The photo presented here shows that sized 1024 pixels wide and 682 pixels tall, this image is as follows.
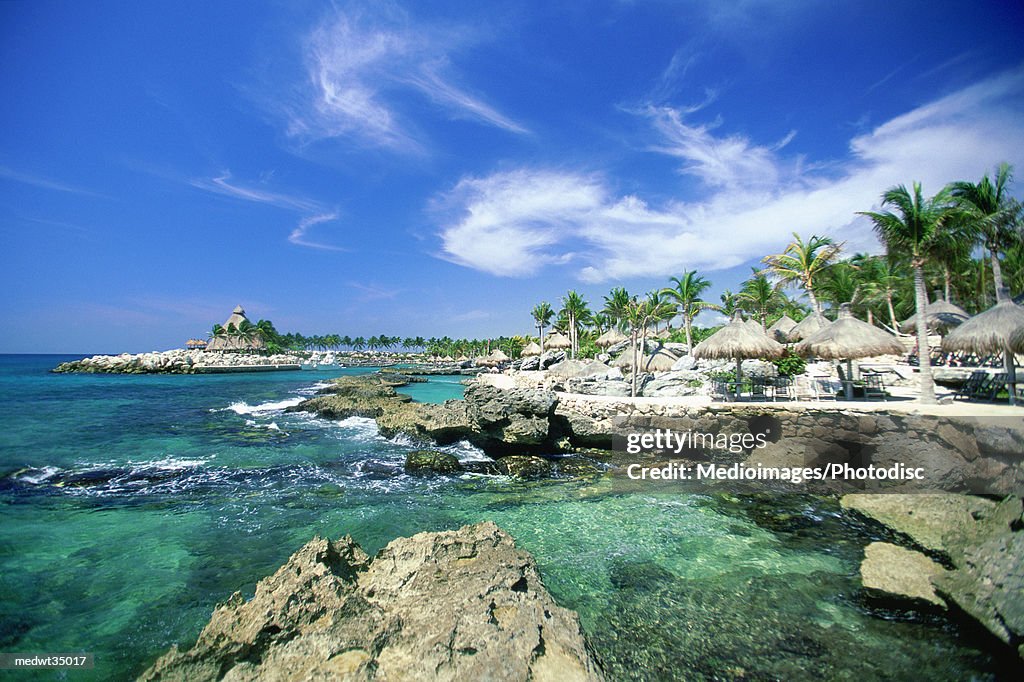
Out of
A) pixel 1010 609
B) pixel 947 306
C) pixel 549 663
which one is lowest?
pixel 1010 609

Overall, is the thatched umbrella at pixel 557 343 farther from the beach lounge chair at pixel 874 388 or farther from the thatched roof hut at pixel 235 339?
the thatched roof hut at pixel 235 339

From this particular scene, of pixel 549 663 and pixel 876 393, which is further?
pixel 876 393

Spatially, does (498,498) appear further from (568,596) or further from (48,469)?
(48,469)

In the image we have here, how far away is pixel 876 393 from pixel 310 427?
24397 millimetres

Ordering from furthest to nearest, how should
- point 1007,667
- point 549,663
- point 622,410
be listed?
point 622,410 < point 1007,667 < point 549,663

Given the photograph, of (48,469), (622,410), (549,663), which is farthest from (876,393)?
(48,469)

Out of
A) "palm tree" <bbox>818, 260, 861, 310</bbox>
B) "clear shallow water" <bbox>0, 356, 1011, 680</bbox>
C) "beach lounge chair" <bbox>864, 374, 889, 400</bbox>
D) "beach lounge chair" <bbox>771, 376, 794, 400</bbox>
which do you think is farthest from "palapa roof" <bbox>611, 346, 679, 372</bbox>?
"clear shallow water" <bbox>0, 356, 1011, 680</bbox>

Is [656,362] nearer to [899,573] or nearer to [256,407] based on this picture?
[899,573]

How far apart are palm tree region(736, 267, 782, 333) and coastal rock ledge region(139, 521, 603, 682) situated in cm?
3299

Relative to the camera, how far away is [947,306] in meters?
21.6

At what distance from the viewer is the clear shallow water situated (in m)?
4.45

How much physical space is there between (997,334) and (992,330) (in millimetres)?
180

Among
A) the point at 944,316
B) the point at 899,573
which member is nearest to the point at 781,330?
the point at 944,316

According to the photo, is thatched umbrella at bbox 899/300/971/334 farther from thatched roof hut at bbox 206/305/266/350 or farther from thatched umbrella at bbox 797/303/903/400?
thatched roof hut at bbox 206/305/266/350
